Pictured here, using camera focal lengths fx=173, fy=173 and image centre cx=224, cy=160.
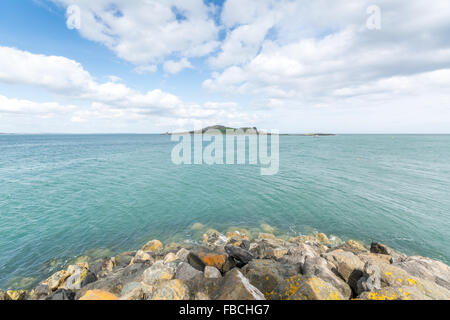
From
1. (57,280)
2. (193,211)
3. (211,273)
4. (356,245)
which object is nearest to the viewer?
(211,273)

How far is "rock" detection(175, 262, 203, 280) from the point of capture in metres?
7.80

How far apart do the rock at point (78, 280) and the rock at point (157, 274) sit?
417cm

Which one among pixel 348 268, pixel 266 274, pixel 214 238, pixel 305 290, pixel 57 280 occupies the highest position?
pixel 305 290

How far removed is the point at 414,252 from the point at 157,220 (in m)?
23.7

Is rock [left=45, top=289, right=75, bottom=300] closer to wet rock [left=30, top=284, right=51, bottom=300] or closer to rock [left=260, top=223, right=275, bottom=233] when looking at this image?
wet rock [left=30, top=284, right=51, bottom=300]

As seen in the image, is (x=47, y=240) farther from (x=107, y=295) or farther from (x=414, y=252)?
(x=414, y=252)

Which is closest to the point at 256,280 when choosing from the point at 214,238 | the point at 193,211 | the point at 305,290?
the point at 305,290

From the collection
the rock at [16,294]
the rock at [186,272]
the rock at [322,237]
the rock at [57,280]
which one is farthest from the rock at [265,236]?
the rock at [16,294]

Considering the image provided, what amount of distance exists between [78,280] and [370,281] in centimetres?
1464

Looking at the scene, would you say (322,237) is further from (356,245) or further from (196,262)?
(196,262)

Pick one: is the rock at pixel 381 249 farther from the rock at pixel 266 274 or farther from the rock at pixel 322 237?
the rock at pixel 266 274

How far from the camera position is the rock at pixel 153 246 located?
14.2 m

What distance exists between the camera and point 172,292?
657 cm

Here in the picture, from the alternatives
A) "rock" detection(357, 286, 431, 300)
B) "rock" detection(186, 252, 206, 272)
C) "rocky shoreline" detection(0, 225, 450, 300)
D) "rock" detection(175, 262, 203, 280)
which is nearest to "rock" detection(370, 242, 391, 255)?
"rocky shoreline" detection(0, 225, 450, 300)
